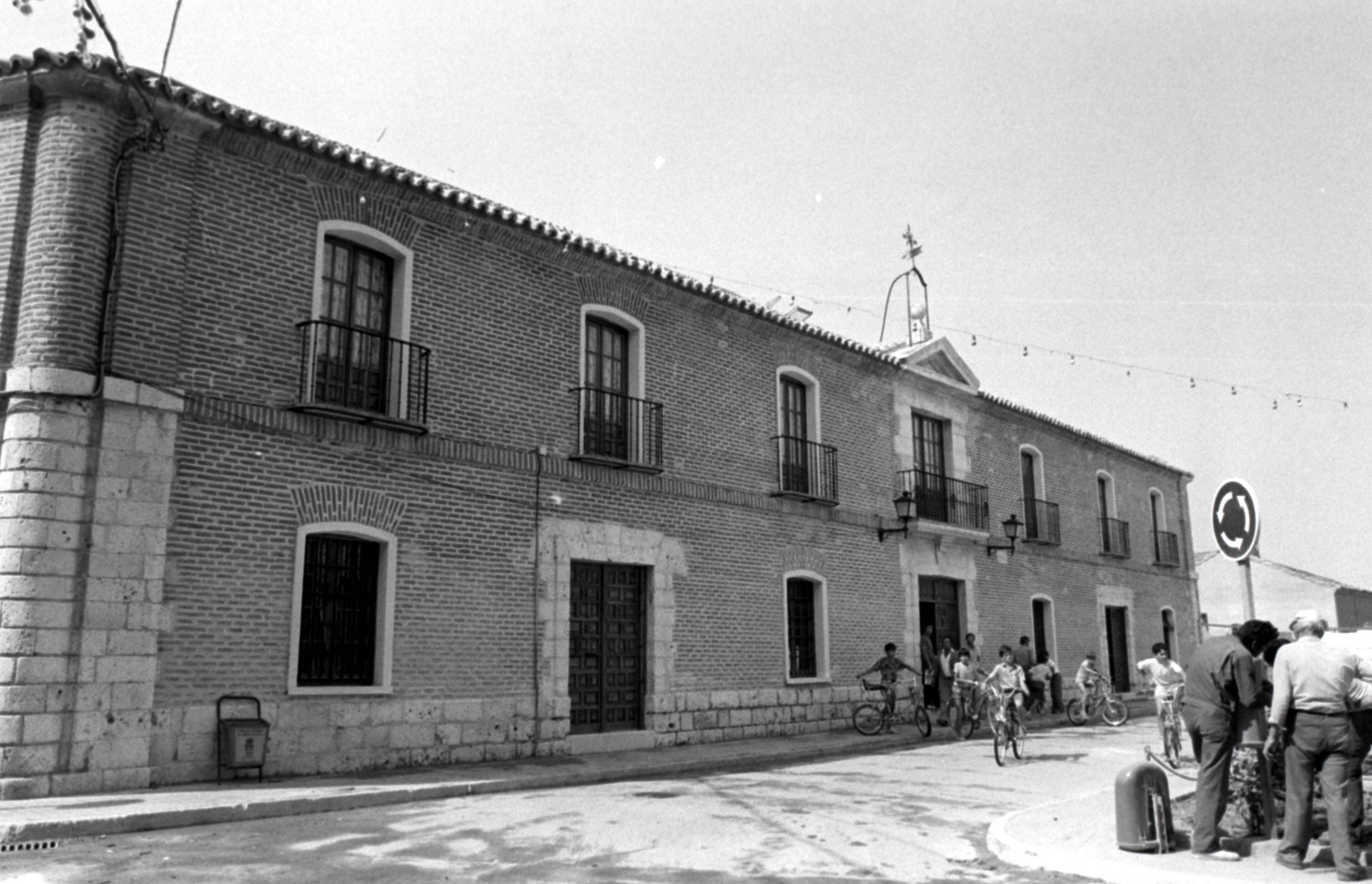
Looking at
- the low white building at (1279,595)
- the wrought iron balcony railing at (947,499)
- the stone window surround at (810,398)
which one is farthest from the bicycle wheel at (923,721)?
the low white building at (1279,595)

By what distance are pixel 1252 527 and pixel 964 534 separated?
14.0 metres

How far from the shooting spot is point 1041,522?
2461 cm

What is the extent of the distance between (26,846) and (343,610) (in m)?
4.29

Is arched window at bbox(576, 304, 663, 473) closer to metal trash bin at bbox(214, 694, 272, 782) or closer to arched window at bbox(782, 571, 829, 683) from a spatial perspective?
arched window at bbox(782, 571, 829, 683)

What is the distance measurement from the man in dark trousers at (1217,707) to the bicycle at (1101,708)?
44.1 feet

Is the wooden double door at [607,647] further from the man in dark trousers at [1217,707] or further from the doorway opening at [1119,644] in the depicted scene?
the doorway opening at [1119,644]

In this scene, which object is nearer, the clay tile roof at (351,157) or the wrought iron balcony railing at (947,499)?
the clay tile roof at (351,157)

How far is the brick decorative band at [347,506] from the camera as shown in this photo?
1123 centimetres

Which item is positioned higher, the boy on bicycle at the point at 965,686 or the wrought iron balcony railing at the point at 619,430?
the wrought iron balcony railing at the point at 619,430

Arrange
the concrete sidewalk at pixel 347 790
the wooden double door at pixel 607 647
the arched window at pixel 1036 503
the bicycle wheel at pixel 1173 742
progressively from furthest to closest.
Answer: the arched window at pixel 1036 503 → the wooden double door at pixel 607 647 → the bicycle wheel at pixel 1173 742 → the concrete sidewalk at pixel 347 790

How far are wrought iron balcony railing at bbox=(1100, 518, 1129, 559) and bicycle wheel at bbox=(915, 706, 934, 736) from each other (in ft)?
38.0

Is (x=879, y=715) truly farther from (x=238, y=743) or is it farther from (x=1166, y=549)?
(x=1166, y=549)

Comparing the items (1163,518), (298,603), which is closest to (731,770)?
(298,603)

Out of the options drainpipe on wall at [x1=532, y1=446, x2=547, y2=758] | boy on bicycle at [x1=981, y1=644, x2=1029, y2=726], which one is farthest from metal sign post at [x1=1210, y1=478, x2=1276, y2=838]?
drainpipe on wall at [x1=532, y1=446, x2=547, y2=758]
